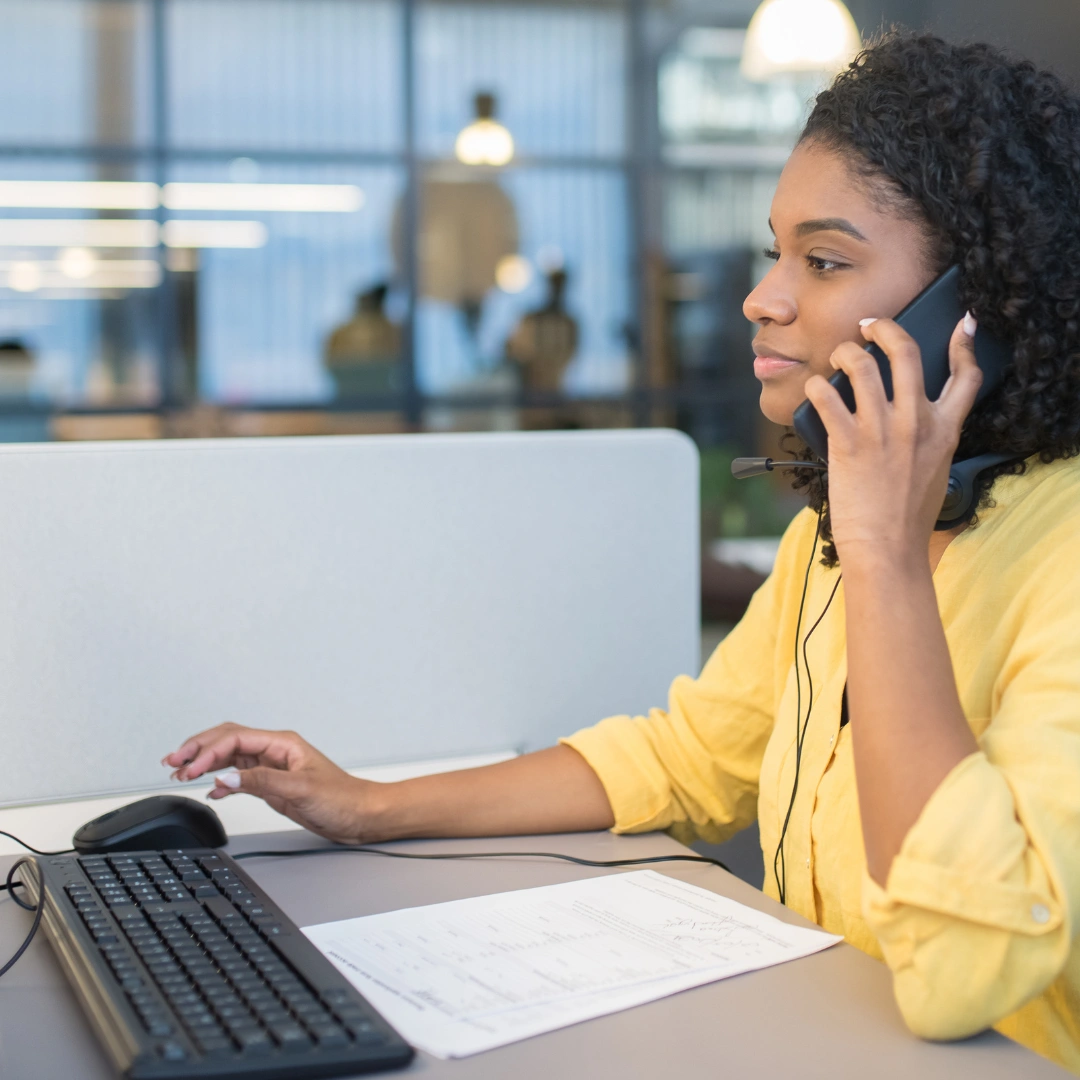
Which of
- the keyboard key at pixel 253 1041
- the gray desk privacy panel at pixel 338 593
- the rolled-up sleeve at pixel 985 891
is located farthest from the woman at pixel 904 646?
the keyboard key at pixel 253 1041

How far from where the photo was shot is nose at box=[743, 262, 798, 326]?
967 millimetres

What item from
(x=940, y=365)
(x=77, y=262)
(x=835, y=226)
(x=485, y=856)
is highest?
(x=77, y=262)

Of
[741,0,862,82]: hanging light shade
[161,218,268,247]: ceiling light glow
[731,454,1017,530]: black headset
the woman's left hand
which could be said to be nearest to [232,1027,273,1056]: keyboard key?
the woman's left hand

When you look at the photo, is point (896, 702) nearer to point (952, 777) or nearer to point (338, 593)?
point (952, 777)

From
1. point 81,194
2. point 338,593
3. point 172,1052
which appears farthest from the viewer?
point 81,194

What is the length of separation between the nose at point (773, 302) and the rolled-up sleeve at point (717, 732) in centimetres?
28

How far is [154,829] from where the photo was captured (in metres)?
1.01

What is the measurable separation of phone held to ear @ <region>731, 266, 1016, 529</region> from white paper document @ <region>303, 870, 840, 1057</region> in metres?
0.33

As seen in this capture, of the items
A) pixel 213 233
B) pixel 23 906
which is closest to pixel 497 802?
pixel 23 906

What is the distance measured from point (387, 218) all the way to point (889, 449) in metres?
4.67

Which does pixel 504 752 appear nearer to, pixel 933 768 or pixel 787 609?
pixel 787 609

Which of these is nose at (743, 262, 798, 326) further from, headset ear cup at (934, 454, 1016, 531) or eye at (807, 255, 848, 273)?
headset ear cup at (934, 454, 1016, 531)

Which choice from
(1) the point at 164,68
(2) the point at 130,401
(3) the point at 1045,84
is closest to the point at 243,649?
(3) the point at 1045,84

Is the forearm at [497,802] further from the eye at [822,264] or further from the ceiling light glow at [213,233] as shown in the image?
the ceiling light glow at [213,233]
